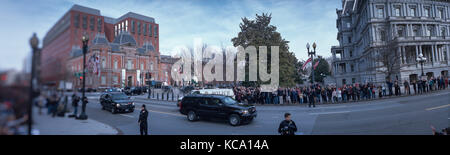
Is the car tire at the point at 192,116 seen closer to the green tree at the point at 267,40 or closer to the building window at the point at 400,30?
the green tree at the point at 267,40

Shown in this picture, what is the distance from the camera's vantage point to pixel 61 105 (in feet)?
9.82

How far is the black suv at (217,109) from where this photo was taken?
10227mm

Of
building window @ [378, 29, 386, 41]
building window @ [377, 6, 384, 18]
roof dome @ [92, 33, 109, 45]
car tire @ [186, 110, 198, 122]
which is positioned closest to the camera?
roof dome @ [92, 33, 109, 45]

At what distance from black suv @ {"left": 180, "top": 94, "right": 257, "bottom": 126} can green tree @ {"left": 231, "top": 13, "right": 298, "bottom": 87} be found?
1260cm

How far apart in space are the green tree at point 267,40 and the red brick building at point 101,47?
60.3 ft

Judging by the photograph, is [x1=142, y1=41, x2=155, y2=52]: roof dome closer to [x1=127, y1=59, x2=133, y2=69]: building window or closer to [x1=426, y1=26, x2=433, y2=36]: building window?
[x1=127, y1=59, x2=133, y2=69]: building window

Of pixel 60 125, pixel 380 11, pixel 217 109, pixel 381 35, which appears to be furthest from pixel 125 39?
pixel 380 11

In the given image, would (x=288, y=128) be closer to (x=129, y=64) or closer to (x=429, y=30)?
(x=129, y=64)

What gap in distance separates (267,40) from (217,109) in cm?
1601

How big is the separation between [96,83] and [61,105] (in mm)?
1096

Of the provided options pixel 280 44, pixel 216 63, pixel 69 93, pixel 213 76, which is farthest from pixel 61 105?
pixel 213 76

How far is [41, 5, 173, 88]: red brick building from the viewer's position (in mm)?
3012

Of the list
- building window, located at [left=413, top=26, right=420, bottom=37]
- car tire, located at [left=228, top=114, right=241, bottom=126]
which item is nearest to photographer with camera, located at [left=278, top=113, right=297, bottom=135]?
car tire, located at [left=228, top=114, right=241, bottom=126]
